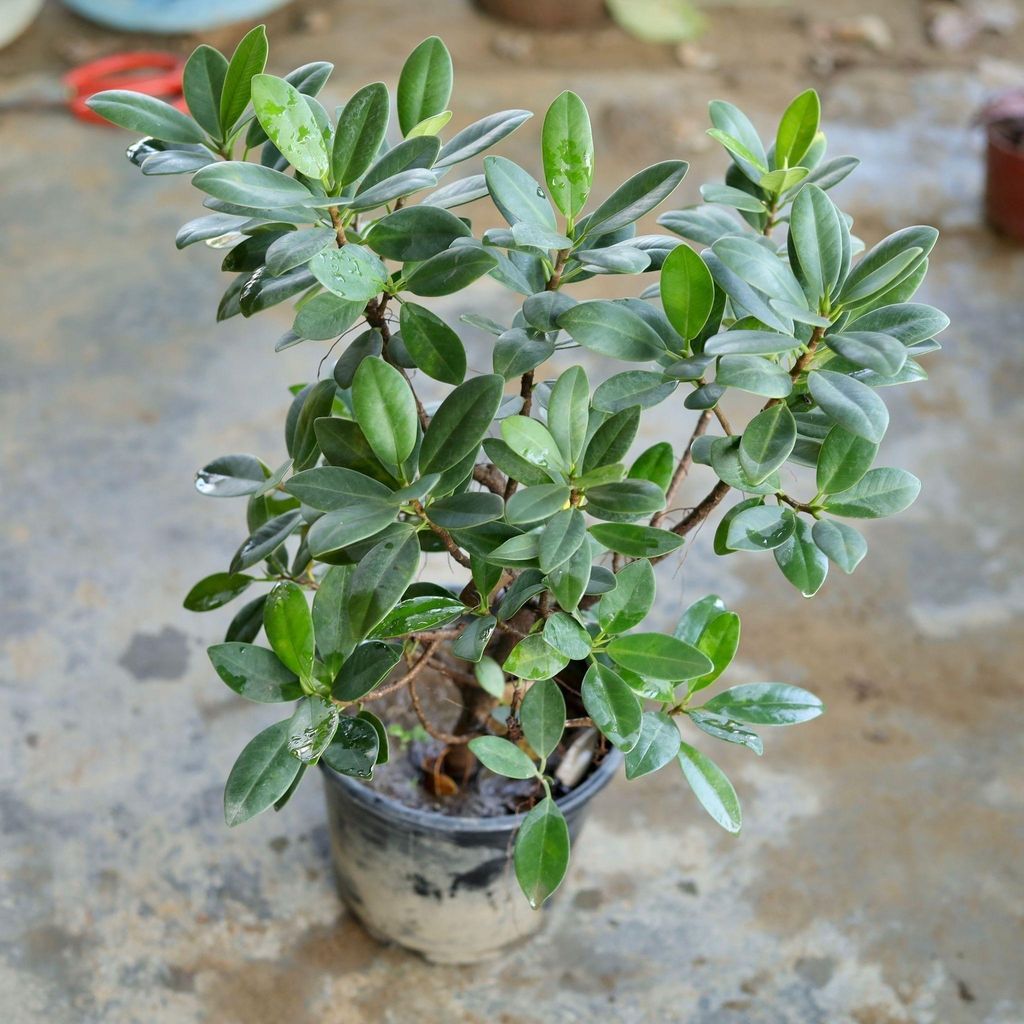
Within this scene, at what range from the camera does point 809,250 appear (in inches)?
38.8

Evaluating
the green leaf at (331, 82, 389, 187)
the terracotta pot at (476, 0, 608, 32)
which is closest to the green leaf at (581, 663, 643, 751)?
the green leaf at (331, 82, 389, 187)

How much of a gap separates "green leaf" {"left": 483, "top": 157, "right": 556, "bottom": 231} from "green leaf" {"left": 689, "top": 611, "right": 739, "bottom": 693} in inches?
18.8

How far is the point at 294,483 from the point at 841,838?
4.23ft

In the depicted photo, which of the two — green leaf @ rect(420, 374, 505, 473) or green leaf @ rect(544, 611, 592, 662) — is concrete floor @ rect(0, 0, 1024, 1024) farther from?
green leaf @ rect(420, 374, 505, 473)

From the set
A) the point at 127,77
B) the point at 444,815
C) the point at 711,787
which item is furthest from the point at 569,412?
the point at 127,77

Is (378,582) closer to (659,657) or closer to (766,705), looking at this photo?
(659,657)

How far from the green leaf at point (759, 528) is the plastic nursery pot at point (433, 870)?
50 centimetres

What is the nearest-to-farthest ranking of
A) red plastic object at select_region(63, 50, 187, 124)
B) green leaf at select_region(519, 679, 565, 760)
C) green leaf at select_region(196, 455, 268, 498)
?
green leaf at select_region(519, 679, 565, 760), green leaf at select_region(196, 455, 268, 498), red plastic object at select_region(63, 50, 187, 124)

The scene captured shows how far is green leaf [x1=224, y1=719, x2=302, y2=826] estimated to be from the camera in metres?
1.11

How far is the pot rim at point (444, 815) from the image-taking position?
143cm

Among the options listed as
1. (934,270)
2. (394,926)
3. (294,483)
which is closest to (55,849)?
(394,926)

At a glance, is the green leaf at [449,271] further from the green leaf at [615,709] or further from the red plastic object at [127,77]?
the red plastic object at [127,77]

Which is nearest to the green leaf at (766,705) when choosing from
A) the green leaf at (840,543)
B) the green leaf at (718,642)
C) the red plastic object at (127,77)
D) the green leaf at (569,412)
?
the green leaf at (718,642)

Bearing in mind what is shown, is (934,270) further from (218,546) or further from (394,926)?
(394,926)
